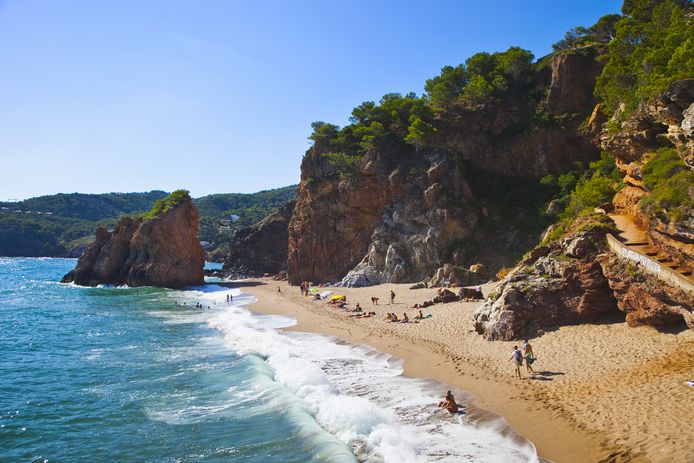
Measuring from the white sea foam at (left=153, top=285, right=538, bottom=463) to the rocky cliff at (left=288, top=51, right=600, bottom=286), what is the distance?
2173 cm

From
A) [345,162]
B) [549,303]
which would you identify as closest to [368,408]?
[549,303]

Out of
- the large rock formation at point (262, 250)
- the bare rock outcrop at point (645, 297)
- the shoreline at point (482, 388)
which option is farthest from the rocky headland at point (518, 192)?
the large rock formation at point (262, 250)

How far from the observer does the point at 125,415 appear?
15.5m

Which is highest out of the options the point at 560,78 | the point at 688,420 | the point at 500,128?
the point at 560,78

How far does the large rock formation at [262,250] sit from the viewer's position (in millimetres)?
83625

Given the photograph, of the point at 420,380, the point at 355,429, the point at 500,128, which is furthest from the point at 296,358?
the point at 500,128

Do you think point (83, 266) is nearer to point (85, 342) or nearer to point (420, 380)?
point (85, 342)

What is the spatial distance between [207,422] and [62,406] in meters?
6.45

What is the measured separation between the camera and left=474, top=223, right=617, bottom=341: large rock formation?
758 inches

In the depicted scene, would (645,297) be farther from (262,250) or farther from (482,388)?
(262,250)

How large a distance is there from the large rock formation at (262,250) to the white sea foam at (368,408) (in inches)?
2282

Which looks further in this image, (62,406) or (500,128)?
(500,128)

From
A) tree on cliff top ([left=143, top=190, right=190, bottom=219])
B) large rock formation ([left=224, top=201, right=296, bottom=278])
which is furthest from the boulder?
large rock formation ([left=224, top=201, right=296, bottom=278])

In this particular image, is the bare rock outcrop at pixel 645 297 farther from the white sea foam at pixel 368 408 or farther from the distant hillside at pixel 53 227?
the distant hillside at pixel 53 227
